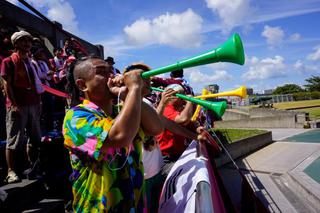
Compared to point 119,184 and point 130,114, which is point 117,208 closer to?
point 119,184

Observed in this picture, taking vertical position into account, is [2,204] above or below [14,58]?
below

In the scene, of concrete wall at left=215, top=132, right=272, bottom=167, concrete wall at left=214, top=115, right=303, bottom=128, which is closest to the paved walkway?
concrete wall at left=215, top=132, right=272, bottom=167

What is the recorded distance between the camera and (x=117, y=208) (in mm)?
1767

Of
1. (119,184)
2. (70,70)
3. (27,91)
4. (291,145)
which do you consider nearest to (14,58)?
(27,91)

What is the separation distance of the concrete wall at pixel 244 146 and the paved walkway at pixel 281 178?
0.22 metres

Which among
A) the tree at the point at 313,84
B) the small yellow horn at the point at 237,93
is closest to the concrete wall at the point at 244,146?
the small yellow horn at the point at 237,93

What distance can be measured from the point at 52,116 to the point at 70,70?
13.7 ft

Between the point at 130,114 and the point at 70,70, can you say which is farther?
the point at 70,70

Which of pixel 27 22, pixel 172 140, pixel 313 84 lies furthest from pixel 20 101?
pixel 313 84

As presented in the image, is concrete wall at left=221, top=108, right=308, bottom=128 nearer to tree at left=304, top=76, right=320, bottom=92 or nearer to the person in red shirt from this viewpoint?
the person in red shirt

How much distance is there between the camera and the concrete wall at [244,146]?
8344 mm

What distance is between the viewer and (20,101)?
3904mm

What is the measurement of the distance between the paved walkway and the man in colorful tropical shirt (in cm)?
387

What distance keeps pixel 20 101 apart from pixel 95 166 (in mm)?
2613
